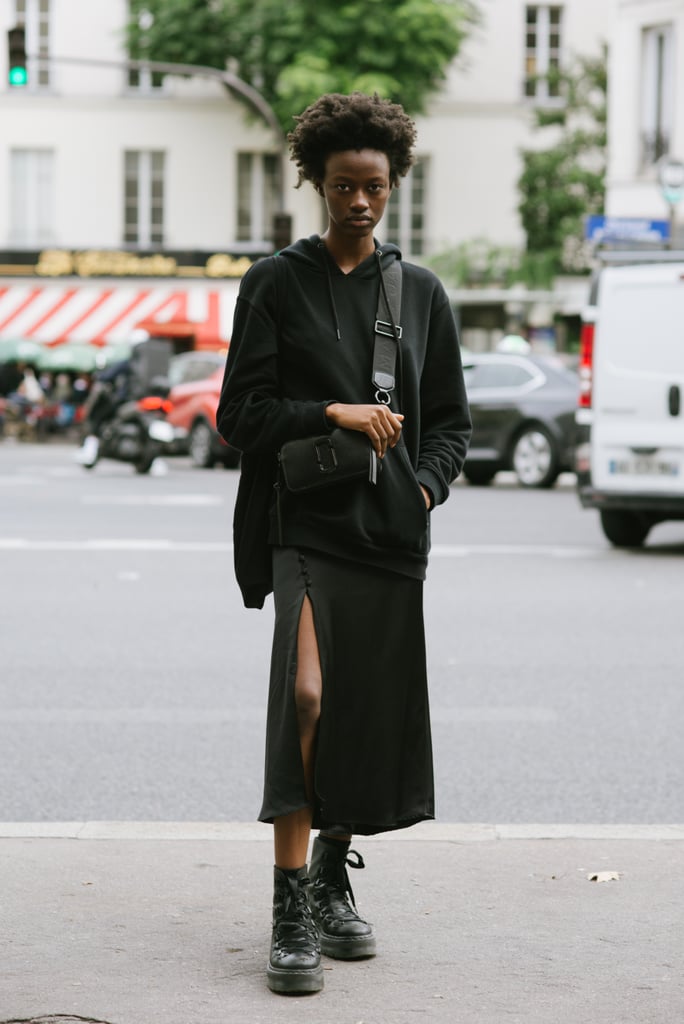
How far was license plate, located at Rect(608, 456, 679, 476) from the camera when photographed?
1373 centimetres

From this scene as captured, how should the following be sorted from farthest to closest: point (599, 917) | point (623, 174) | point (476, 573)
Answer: point (623, 174) < point (476, 573) < point (599, 917)

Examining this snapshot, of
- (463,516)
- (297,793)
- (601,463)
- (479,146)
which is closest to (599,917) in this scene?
(297,793)

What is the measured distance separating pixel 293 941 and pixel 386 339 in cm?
131

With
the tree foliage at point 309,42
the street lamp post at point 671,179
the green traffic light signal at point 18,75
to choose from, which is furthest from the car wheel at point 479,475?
the tree foliage at point 309,42

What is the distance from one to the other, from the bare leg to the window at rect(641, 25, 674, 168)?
1139 inches

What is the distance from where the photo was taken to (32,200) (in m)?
42.2

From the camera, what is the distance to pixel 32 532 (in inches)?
602

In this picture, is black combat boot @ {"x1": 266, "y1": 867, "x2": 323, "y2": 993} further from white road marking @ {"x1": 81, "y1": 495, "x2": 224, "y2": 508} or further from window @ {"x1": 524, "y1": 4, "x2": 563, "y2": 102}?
window @ {"x1": 524, "y1": 4, "x2": 563, "y2": 102}

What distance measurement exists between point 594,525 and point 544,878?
1178 centimetres

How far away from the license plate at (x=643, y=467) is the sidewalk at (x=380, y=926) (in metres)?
8.45

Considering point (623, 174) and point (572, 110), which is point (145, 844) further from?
point (572, 110)

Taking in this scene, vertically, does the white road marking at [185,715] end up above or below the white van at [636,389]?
below

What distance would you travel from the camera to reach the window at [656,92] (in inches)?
1251

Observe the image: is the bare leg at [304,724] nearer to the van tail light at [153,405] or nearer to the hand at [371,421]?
the hand at [371,421]
